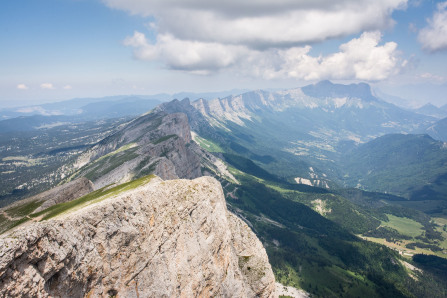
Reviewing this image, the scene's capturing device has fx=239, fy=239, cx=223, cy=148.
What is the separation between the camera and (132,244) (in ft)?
135

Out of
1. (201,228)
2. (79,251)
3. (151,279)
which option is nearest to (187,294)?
(151,279)

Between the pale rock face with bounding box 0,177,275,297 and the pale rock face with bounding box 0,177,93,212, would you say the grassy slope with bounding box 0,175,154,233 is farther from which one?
the pale rock face with bounding box 0,177,275,297

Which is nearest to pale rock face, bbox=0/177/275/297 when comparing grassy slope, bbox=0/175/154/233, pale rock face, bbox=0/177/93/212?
grassy slope, bbox=0/175/154/233

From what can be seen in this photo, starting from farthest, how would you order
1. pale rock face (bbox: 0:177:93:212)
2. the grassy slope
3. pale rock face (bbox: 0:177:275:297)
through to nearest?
pale rock face (bbox: 0:177:93:212)
the grassy slope
pale rock face (bbox: 0:177:275:297)

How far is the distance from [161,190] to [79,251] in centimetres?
1885

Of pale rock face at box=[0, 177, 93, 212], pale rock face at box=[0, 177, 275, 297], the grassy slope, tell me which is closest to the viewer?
pale rock face at box=[0, 177, 275, 297]

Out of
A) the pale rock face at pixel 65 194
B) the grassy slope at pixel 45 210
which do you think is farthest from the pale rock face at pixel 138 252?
the pale rock face at pixel 65 194

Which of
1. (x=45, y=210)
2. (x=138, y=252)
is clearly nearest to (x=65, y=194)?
(x=45, y=210)

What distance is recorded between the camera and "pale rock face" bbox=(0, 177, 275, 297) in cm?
2861

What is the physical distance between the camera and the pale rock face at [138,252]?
2861 centimetres

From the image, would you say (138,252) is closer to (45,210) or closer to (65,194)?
(45,210)

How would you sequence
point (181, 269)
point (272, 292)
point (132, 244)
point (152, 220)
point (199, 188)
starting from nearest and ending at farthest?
point (132, 244) < point (152, 220) < point (181, 269) < point (199, 188) < point (272, 292)

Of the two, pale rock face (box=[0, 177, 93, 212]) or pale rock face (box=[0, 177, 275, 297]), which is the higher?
pale rock face (box=[0, 177, 275, 297])

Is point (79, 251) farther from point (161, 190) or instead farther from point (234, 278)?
point (234, 278)
